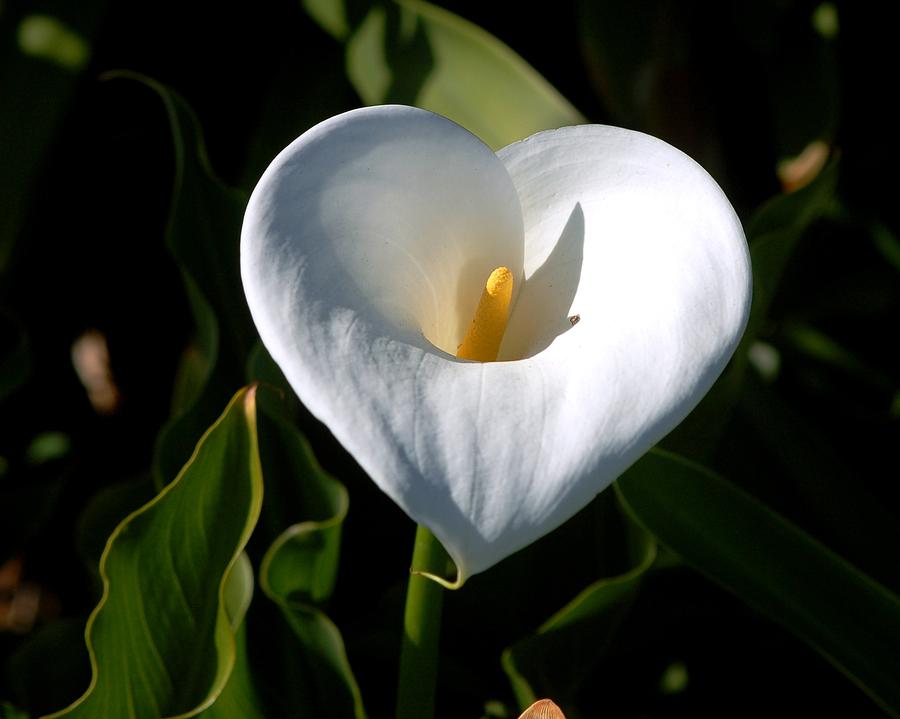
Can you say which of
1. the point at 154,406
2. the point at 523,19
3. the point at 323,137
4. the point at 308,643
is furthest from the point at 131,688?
the point at 523,19

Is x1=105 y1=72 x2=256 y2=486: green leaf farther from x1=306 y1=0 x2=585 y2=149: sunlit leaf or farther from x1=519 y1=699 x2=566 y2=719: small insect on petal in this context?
x1=519 y1=699 x2=566 y2=719: small insect on petal

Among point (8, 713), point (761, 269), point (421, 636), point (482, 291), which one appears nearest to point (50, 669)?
point (8, 713)

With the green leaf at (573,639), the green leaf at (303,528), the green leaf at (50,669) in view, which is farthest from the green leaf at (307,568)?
the green leaf at (50,669)

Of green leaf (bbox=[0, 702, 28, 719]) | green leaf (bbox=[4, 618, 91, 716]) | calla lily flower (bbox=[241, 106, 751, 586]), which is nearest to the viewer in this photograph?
calla lily flower (bbox=[241, 106, 751, 586])

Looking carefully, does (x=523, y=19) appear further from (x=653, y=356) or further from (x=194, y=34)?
(x=653, y=356)

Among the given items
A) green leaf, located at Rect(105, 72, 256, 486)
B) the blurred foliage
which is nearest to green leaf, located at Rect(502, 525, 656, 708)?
the blurred foliage
